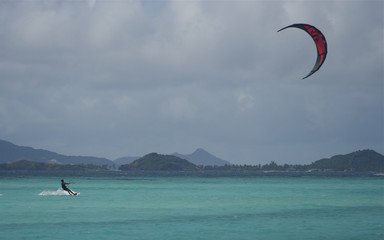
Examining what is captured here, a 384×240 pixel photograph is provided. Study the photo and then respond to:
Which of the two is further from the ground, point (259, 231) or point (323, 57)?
point (323, 57)

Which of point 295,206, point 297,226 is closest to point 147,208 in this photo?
point 295,206

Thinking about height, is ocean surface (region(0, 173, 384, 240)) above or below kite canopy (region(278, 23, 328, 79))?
below

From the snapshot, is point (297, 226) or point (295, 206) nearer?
point (297, 226)

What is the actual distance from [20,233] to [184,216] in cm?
1372

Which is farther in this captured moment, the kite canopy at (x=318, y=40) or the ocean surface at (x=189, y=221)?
the kite canopy at (x=318, y=40)

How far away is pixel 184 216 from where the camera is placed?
41.7m

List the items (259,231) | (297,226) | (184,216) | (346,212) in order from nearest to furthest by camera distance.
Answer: (259,231) < (297,226) < (184,216) < (346,212)

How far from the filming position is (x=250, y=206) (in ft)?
169

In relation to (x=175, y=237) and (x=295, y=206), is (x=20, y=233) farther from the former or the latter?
(x=295, y=206)

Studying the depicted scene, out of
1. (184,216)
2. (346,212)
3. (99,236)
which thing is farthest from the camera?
(346,212)

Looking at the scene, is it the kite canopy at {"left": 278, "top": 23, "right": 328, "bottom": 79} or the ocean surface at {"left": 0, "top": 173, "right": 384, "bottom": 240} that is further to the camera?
the kite canopy at {"left": 278, "top": 23, "right": 328, "bottom": 79}

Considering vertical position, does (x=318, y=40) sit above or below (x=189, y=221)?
above

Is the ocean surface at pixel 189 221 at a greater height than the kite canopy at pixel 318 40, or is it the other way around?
the kite canopy at pixel 318 40

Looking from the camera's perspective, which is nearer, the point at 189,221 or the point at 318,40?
the point at 318,40
